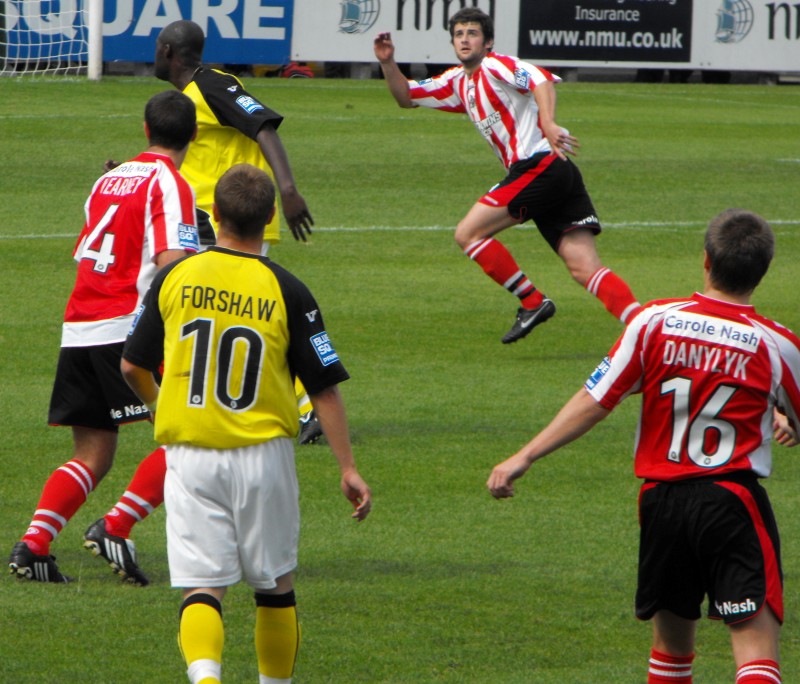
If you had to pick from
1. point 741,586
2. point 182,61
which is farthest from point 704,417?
point 182,61

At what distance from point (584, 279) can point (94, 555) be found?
449 centimetres

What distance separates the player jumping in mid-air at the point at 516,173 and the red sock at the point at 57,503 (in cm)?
446

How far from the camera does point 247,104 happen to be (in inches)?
277

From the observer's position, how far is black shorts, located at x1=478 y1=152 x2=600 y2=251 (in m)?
9.62

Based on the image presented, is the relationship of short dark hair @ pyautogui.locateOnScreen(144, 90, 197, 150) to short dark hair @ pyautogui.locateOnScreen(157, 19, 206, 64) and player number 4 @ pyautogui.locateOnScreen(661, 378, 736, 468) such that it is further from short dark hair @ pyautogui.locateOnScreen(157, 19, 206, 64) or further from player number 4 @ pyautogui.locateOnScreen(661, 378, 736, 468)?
player number 4 @ pyautogui.locateOnScreen(661, 378, 736, 468)

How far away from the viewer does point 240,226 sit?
14.1 ft

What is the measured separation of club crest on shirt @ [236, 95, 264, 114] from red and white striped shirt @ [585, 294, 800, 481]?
335 centimetres

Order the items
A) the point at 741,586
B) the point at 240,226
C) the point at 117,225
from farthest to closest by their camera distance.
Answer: the point at 117,225 → the point at 240,226 → the point at 741,586

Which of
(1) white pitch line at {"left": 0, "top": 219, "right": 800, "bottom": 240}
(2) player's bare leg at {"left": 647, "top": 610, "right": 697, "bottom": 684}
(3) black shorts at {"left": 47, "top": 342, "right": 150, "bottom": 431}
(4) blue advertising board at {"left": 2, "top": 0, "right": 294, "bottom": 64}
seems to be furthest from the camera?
(4) blue advertising board at {"left": 2, "top": 0, "right": 294, "bottom": 64}

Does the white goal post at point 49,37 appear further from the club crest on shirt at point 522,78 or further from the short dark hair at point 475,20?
the club crest on shirt at point 522,78

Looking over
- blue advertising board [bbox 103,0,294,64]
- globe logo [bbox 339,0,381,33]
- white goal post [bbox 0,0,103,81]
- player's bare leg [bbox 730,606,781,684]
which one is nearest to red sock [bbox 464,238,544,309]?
player's bare leg [bbox 730,606,781,684]

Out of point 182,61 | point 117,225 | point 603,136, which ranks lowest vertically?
point 603,136

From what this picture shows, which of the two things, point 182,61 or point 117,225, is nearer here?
point 117,225

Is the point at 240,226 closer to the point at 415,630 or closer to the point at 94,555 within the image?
the point at 415,630
